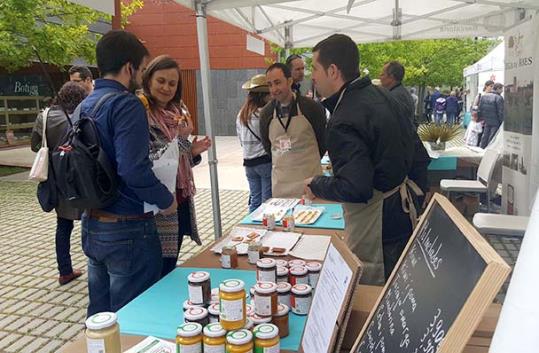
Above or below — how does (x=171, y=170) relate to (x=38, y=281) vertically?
above

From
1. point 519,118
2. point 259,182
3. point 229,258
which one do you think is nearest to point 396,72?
point 519,118

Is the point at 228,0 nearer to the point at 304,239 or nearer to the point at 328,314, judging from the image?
the point at 304,239

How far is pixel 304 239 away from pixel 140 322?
1.04 metres

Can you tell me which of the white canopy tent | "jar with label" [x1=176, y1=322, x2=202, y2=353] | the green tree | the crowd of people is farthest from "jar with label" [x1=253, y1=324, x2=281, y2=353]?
the green tree

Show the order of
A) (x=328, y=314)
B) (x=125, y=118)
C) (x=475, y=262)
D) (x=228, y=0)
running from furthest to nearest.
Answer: (x=228, y=0) < (x=125, y=118) < (x=328, y=314) < (x=475, y=262)

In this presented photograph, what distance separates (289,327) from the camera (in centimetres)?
147

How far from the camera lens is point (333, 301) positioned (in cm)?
105

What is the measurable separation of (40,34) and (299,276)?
9.01 m

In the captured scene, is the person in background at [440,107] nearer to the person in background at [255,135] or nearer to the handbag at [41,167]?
the person in background at [255,135]

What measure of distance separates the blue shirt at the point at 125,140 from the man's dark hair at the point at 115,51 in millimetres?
71

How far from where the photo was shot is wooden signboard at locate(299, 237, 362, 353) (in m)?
0.99

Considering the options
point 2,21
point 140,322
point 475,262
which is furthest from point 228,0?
point 2,21

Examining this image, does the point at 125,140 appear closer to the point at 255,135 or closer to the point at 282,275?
the point at 282,275

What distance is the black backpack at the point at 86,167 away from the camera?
194cm
